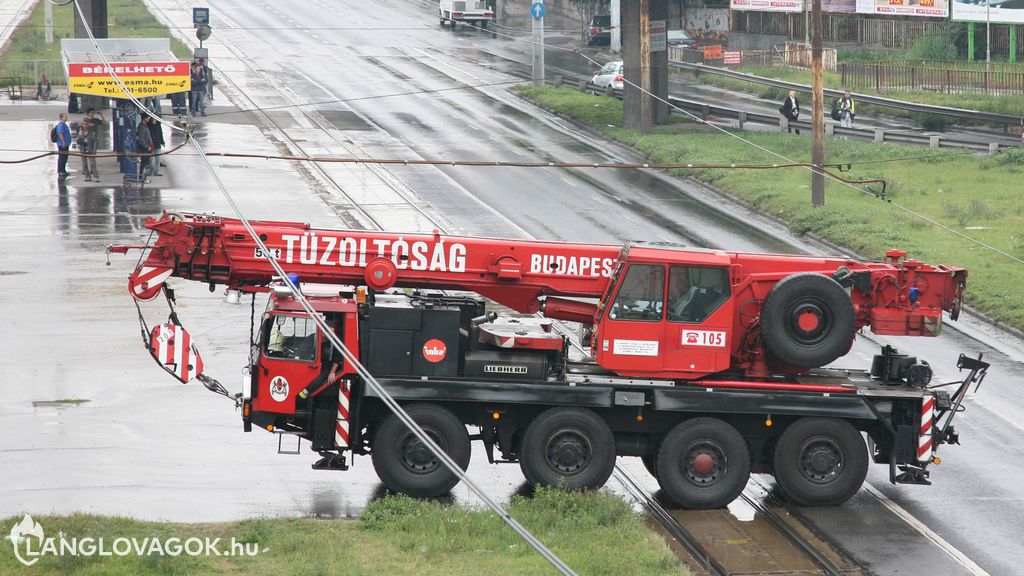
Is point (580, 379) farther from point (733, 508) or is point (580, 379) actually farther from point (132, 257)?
point (132, 257)

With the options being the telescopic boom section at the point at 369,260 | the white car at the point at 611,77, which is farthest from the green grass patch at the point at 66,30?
the telescopic boom section at the point at 369,260

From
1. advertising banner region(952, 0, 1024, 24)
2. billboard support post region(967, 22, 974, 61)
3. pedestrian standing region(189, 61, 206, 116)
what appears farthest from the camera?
billboard support post region(967, 22, 974, 61)

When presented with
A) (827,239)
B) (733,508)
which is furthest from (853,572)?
(827,239)

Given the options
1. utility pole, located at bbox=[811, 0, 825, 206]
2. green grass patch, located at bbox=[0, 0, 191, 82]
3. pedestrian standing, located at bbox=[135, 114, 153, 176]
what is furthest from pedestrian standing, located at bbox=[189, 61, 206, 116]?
utility pole, located at bbox=[811, 0, 825, 206]

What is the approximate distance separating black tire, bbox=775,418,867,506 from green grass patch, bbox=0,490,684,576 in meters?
2.35

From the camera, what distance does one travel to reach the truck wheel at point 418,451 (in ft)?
53.6

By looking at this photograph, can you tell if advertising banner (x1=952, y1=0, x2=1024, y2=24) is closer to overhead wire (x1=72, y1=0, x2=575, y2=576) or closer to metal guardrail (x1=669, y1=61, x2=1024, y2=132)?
metal guardrail (x1=669, y1=61, x2=1024, y2=132)

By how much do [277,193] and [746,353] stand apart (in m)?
22.8

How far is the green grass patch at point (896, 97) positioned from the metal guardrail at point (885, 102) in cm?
23

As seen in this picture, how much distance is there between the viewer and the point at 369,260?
16.9 metres

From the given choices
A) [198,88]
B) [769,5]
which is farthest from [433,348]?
[769,5]

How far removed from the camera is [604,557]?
13797 millimetres

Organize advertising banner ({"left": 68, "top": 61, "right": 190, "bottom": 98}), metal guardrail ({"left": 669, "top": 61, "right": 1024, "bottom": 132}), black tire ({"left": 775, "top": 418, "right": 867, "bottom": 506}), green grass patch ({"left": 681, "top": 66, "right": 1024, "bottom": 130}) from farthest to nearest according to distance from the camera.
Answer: green grass patch ({"left": 681, "top": 66, "right": 1024, "bottom": 130}) → metal guardrail ({"left": 669, "top": 61, "right": 1024, "bottom": 132}) → advertising banner ({"left": 68, "top": 61, "right": 190, "bottom": 98}) → black tire ({"left": 775, "top": 418, "right": 867, "bottom": 506})

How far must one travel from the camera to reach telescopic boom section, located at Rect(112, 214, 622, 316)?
656 inches
